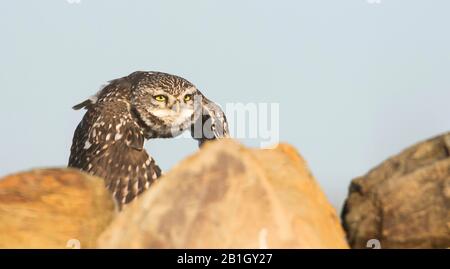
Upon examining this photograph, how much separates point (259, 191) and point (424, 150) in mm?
2321

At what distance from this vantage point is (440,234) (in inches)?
221

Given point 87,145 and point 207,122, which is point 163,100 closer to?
point 207,122

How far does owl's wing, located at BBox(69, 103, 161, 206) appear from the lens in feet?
22.5

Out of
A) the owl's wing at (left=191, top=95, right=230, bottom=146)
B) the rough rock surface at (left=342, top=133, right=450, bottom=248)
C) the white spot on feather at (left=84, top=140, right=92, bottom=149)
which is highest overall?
the owl's wing at (left=191, top=95, right=230, bottom=146)

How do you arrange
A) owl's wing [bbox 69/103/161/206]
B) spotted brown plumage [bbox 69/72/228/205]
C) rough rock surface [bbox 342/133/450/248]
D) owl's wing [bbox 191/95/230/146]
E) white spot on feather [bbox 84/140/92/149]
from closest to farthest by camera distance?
1. rough rock surface [bbox 342/133/450/248]
2. owl's wing [bbox 69/103/161/206]
3. spotted brown plumage [bbox 69/72/228/205]
4. white spot on feather [bbox 84/140/92/149]
5. owl's wing [bbox 191/95/230/146]

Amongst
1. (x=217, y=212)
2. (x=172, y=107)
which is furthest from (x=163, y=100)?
(x=217, y=212)

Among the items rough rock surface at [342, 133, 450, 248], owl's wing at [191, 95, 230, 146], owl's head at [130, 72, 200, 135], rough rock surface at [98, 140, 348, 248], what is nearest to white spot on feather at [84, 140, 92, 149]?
owl's head at [130, 72, 200, 135]

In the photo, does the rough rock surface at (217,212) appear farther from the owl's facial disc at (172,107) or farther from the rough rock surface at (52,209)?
the owl's facial disc at (172,107)

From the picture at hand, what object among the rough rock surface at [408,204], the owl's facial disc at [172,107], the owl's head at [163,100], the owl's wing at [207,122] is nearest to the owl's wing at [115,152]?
the owl's head at [163,100]

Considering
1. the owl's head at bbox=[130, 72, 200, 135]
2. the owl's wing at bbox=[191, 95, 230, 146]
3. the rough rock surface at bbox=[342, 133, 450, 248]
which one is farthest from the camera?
the owl's wing at bbox=[191, 95, 230, 146]

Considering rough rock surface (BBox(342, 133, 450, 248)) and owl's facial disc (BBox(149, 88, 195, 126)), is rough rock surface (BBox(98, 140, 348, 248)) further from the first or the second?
owl's facial disc (BBox(149, 88, 195, 126))

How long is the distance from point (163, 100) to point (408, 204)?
3365mm

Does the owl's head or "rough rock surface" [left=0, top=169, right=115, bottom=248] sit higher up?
the owl's head
